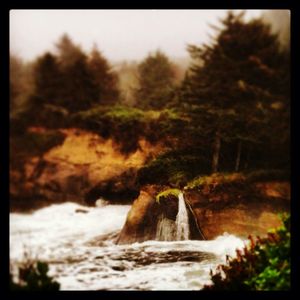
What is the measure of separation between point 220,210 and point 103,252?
1314mm

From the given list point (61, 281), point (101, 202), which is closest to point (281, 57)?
point (101, 202)

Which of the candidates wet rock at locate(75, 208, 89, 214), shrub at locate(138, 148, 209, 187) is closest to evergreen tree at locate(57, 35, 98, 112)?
shrub at locate(138, 148, 209, 187)

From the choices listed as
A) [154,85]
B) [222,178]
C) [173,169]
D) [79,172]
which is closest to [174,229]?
[173,169]

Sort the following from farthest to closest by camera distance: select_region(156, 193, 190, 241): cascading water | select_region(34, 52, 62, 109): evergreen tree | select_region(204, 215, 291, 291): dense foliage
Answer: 1. select_region(34, 52, 62, 109): evergreen tree
2. select_region(156, 193, 190, 241): cascading water
3. select_region(204, 215, 291, 291): dense foliage

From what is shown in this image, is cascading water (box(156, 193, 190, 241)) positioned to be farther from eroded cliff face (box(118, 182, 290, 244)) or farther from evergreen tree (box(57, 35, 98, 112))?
evergreen tree (box(57, 35, 98, 112))

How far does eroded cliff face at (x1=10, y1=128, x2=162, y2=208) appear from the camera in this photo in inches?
172

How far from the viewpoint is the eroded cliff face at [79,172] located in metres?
4.38

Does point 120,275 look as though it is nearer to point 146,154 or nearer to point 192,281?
point 192,281

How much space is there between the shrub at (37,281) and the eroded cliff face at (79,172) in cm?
69

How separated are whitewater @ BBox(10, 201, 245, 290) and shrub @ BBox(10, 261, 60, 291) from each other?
13 centimetres

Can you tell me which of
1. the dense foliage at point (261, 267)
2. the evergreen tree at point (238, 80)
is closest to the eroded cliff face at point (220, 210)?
the dense foliage at point (261, 267)

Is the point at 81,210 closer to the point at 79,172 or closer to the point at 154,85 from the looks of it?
the point at 79,172

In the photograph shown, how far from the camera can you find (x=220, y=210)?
440 cm

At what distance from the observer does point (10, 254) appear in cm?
425
